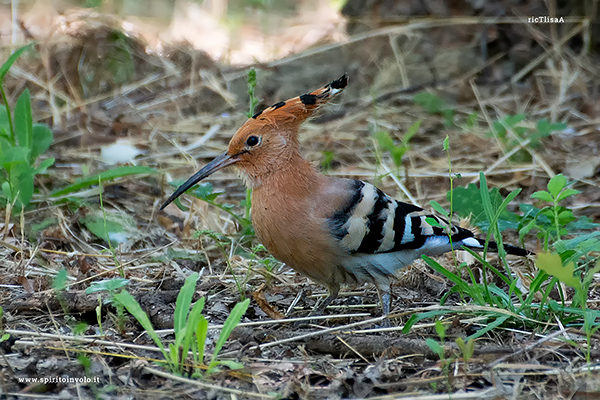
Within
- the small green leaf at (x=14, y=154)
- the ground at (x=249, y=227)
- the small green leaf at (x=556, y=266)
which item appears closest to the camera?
the small green leaf at (x=556, y=266)

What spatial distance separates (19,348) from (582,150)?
405cm

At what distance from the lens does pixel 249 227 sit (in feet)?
11.5

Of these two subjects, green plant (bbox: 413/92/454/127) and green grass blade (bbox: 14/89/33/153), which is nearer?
green grass blade (bbox: 14/89/33/153)

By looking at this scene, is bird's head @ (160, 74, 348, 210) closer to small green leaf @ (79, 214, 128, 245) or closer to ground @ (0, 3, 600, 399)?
ground @ (0, 3, 600, 399)

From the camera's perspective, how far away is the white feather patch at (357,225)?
111 inches

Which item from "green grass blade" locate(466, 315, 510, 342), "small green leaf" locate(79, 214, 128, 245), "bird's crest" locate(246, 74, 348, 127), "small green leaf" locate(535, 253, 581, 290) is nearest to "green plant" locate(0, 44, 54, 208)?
"small green leaf" locate(79, 214, 128, 245)

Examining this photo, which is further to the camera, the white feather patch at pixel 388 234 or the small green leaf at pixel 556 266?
the white feather patch at pixel 388 234

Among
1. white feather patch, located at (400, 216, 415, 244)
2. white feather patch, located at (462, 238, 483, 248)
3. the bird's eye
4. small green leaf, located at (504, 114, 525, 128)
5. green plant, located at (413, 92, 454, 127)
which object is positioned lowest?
white feather patch, located at (462, 238, 483, 248)

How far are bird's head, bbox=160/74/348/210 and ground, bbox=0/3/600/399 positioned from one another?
31 cm

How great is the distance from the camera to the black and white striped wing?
2.84m

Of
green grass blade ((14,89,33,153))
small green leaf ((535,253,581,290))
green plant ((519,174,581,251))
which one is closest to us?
small green leaf ((535,253,581,290))

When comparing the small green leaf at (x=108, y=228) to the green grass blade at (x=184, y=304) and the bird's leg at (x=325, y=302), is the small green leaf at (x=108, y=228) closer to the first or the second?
the bird's leg at (x=325, y=302)

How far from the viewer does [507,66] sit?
618 cm

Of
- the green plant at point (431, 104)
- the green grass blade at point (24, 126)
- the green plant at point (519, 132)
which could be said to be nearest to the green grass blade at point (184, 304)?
the green grass blade at point (24, 126)
